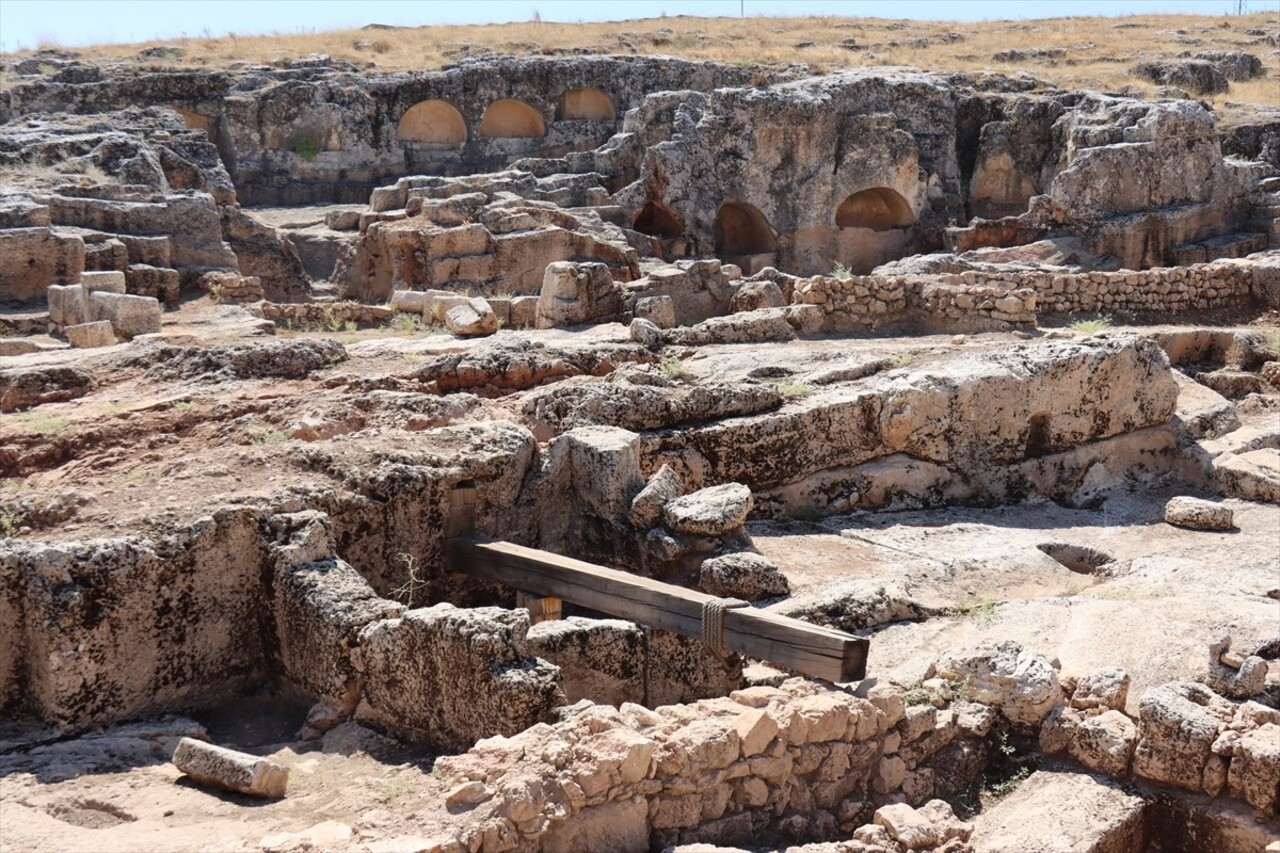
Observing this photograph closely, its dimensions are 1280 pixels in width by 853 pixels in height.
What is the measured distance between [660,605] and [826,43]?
3166 centimetres

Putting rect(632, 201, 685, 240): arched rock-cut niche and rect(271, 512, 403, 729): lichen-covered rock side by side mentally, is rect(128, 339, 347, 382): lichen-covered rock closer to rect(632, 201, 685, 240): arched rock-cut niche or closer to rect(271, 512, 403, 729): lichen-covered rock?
rect(271, 512, 403, 729): lichen-covered rock

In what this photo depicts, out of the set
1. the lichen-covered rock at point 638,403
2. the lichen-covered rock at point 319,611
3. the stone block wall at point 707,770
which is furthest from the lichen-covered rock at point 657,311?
A: the stone block wall at point 707,770

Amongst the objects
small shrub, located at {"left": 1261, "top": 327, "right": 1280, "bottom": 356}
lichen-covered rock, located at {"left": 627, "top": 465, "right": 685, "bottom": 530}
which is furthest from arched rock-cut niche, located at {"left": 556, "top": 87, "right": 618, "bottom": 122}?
lichen-covered rock, located at {"left": 627, "top": 465, "right": 685, "bottom": 530}

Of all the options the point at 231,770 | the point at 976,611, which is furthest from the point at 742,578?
the point at 231,770

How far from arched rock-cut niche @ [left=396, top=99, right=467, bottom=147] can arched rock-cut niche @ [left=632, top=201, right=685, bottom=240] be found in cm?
738

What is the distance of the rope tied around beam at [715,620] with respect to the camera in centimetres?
657

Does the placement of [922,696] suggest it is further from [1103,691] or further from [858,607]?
[858,607]

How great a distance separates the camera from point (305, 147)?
2648cm

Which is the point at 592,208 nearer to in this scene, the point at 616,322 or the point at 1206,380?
the point at 616,322

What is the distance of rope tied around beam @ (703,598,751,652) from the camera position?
6.57 metres

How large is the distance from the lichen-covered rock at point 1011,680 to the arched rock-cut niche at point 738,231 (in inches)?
670

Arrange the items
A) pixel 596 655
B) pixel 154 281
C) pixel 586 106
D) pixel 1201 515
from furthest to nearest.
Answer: pixel 586 106 < pixel 154 281 < pixel 1201 515 < pixel 596 655

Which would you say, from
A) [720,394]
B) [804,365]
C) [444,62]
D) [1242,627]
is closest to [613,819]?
[1242,627]

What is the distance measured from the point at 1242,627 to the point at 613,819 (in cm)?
384
